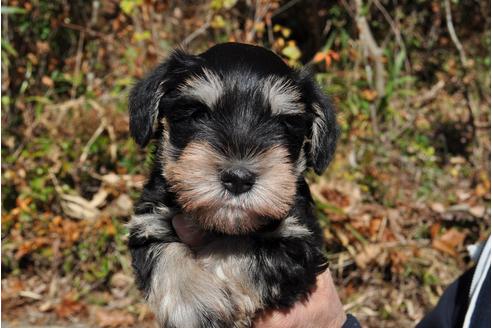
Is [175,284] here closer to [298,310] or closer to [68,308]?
[298,310]

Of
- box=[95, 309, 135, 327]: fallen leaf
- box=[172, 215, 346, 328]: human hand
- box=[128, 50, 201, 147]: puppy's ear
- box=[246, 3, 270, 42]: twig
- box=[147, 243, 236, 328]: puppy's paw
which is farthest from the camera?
box=[246, 3, 270, 42]: twig

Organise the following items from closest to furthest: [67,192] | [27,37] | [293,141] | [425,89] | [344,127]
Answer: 1. [293,141]
2. [67,192]
3. [344,127]
4. [27,37]
5. [425,89]

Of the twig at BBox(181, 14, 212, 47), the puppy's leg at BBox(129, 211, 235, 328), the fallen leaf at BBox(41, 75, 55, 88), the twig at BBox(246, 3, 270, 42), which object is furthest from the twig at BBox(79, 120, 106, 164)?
the puppy's leg at BBox(129, 211, 235, 328)

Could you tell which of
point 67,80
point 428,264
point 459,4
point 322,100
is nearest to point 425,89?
point 459,4

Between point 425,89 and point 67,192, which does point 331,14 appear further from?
point 67,192

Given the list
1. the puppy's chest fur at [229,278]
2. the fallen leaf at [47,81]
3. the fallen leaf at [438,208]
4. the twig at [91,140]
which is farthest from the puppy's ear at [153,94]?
the fallen leaf at [47,81]

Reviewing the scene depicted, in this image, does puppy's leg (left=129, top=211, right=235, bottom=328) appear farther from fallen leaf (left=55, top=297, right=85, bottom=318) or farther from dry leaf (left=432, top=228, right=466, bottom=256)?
dry leaf (left=432, top=228, right=466, bottom=256)
